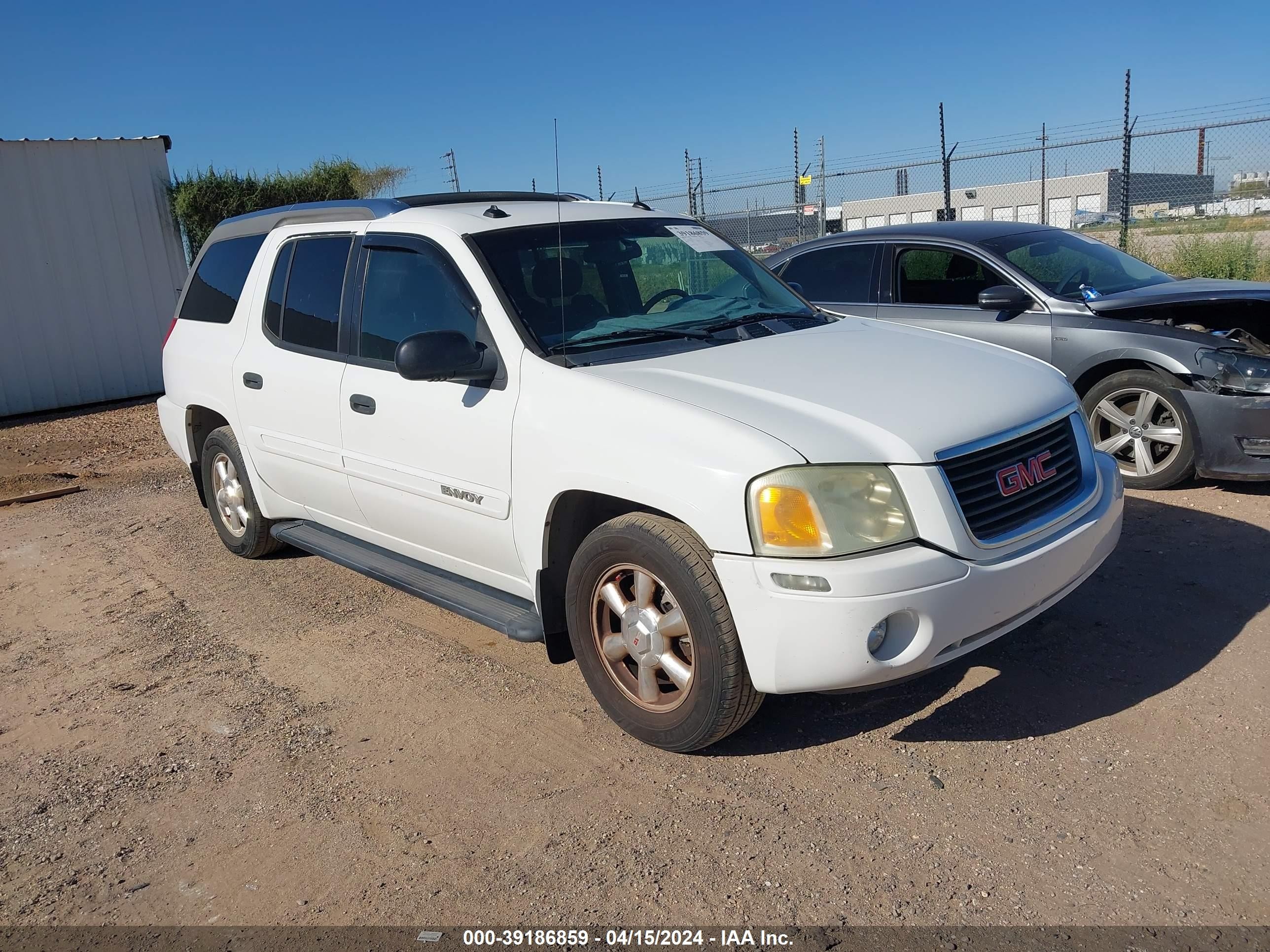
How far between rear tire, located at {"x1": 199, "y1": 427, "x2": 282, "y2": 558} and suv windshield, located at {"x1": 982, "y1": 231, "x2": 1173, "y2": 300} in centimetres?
496

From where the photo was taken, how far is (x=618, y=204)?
5.00 m

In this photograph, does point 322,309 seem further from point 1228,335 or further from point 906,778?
point 1228,335

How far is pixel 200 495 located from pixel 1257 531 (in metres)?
5.96

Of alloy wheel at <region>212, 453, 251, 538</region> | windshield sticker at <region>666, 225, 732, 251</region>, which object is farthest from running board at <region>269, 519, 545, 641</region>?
windshield sticker at <region>666, 225, 732, 251</region>

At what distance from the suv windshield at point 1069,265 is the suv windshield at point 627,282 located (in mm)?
2643

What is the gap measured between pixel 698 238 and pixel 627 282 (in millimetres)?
649

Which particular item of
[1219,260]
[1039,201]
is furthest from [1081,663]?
[1039,201]

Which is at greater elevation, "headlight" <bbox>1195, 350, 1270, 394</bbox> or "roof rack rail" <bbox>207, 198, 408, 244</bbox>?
"roof rack rail" <bbox>207, 198, 408, 244</bbox>

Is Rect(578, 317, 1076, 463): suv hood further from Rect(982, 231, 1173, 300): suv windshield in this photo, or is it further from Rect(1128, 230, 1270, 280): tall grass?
Rect(1128, 230, 1270, 280): tall grass

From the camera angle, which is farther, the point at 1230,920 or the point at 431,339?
the point at 431,339

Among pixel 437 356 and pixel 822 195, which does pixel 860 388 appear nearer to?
pixel 437 356

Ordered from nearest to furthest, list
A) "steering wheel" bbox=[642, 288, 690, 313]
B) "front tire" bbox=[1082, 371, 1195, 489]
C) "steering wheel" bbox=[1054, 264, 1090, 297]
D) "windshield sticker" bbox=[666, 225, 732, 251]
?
"steering wheel" bbox=[642, 288, 690, 313]
"windshield sticker" bbox=[666, 225, 732, 251]
"front tire" bbox=[1082, 371, 1195, 489]
"steering wheel" bbox=[1054, 264, 1090, 297]

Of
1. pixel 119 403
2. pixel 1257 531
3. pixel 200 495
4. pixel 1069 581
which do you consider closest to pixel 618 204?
pixel 1069 581

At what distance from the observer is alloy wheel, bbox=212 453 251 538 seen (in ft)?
18.8
